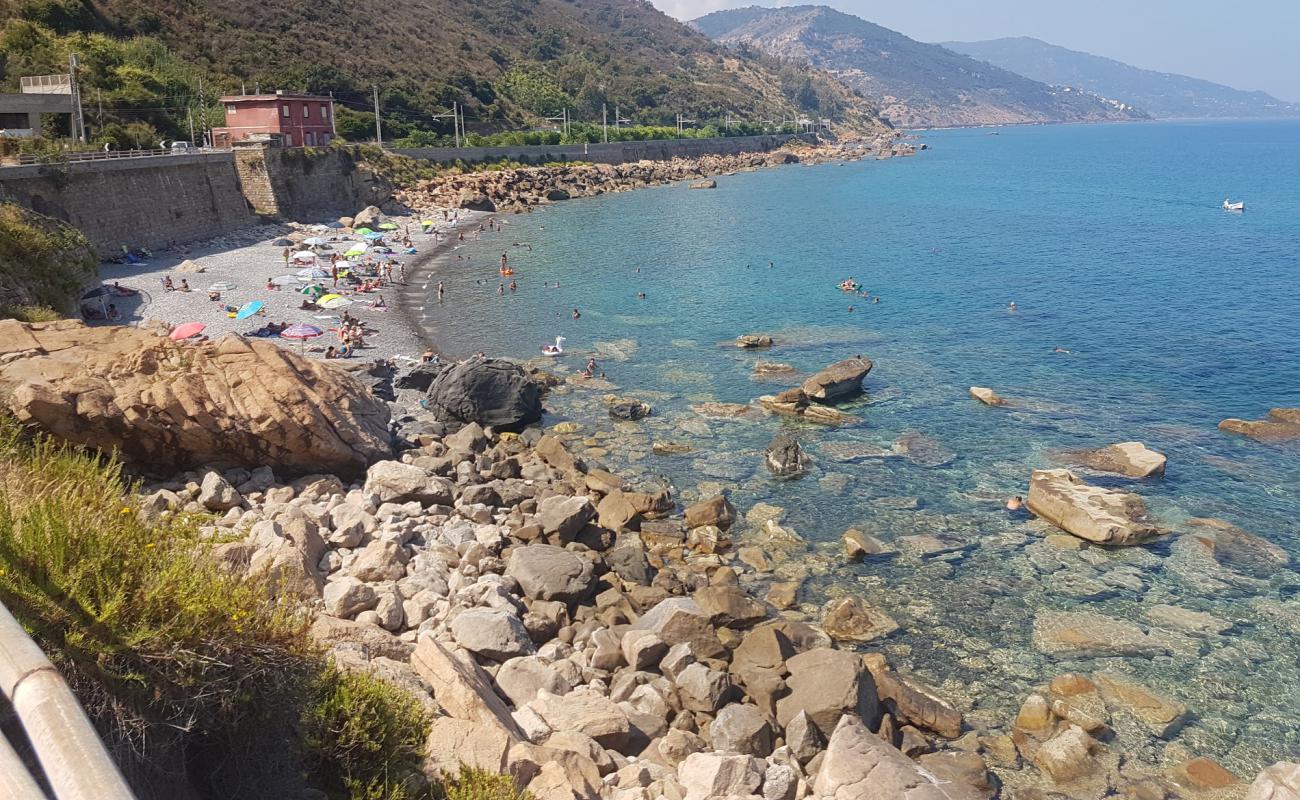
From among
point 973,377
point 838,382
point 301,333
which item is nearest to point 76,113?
point 301,333

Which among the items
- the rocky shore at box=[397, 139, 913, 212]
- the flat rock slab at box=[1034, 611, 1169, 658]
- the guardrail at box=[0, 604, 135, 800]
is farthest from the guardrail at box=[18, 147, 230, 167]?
the flat rock slab at box=[1034, 611, 1169, 658]

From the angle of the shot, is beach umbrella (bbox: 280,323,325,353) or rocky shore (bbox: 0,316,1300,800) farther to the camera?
beach umbrella (bbox: 280,323,325,353)

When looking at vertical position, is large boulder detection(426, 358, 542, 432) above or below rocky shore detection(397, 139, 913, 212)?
below

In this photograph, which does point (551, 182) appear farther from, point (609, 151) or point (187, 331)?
point (187, 331)

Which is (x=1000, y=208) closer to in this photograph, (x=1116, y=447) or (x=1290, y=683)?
(x=1116, y=447)

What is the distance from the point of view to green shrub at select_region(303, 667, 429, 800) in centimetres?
823

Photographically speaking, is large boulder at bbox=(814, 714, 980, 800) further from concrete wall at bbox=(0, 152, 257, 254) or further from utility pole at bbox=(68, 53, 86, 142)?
utility pole at bbox=(68, 53, 86, 142)

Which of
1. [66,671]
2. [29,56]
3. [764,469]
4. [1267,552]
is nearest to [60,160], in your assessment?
[29,56]

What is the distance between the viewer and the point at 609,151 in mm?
119000

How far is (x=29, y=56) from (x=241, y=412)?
57.3 m

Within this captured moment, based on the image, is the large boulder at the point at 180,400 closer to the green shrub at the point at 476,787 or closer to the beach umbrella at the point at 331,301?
the green shrub at the point at 476,787

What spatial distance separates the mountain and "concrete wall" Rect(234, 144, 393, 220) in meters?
12.0

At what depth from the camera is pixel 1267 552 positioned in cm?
2008

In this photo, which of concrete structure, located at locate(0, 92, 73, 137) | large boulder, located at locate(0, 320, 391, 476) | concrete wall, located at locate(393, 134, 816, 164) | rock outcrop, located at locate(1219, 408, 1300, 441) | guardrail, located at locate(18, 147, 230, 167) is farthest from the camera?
concrete wall, located at locate(393, 134, 816, 164)
